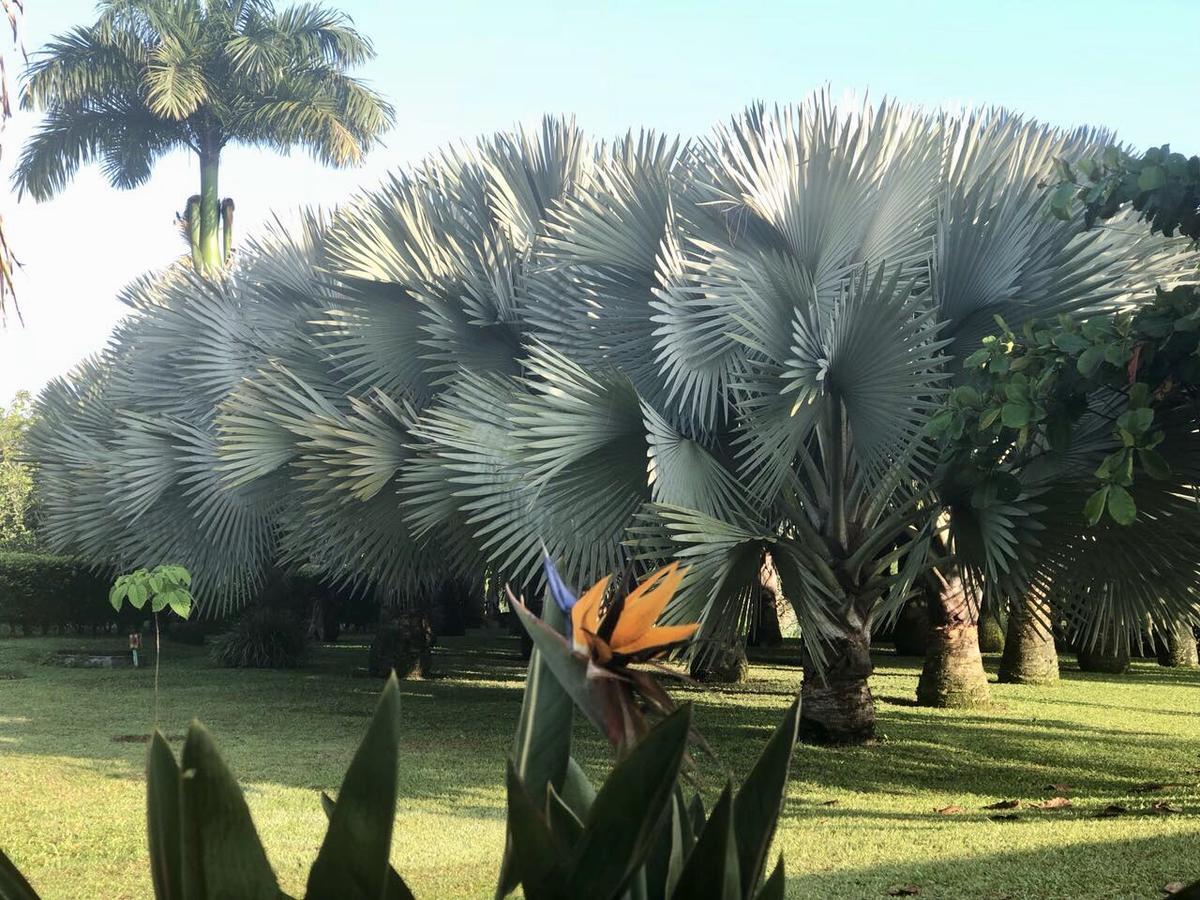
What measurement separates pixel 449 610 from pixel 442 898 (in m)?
20.1

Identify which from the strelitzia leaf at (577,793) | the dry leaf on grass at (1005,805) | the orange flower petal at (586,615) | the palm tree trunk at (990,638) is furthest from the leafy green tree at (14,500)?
the orange flower petal at (586,615)

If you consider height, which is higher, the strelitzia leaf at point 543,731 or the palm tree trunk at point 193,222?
the palm tree trunk at point 193,222

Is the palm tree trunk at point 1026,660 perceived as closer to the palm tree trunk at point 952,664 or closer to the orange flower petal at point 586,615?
the palm tree trunk at point 952,664

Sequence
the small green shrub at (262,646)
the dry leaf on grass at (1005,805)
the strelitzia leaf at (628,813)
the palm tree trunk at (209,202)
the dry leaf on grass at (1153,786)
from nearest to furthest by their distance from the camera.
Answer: the strelitzia leaf at (628,813), the dry leaf on grass at (1005,805), the dry leaf on grass at (1153,786), the small green shrub at (262,646), the palm tree trunk at (209,202)

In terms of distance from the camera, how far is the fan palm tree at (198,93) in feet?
94.4

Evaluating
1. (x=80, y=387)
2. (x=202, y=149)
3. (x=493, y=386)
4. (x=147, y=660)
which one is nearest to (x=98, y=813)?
(x=493, y=386)

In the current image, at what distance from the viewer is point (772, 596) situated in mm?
13648

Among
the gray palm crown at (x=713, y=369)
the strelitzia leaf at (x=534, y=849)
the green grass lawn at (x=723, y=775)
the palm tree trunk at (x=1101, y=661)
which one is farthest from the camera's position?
the palm tree trunk at (x=1101, y=661)

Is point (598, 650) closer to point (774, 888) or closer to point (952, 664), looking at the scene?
point (774, 888)

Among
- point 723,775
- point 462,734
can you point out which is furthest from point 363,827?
point 462,734

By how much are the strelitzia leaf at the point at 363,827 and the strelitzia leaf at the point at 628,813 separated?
0.23 meters

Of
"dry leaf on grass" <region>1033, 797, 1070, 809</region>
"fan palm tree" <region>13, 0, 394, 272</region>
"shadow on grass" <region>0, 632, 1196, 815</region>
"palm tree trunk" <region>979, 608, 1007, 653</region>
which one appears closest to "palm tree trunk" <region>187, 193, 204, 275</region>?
"fan palm tree" <region>13, 0, 394, 272</region>

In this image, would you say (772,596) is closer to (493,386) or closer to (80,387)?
(493,386)

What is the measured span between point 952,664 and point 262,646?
9458 mm
